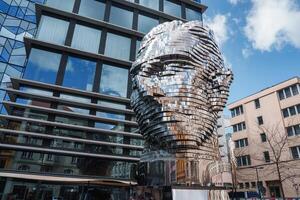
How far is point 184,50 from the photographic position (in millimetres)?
7406

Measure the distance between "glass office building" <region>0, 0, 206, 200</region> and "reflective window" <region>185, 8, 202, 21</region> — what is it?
8294mm

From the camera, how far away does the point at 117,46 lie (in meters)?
27.9

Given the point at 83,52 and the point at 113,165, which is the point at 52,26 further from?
the point at 113,165

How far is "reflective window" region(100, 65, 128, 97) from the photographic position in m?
25.3

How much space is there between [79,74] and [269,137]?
2749cm

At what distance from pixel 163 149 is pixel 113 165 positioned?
17.0 metres

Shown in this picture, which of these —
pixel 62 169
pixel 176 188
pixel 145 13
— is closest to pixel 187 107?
pixel 176 188

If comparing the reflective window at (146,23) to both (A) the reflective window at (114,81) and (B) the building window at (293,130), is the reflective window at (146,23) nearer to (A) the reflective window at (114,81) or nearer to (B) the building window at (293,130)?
(A) the reflective window at (114,81)

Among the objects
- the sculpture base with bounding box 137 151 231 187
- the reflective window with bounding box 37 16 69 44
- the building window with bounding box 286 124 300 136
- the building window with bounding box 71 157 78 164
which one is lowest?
the sculpture base with bounding box 137 151 231 187

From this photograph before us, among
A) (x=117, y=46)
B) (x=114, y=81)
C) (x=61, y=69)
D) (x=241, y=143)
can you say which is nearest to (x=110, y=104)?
(x=114, y=81)

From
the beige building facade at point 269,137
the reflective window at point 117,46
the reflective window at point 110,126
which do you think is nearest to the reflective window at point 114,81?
the reflective window at point 117,46

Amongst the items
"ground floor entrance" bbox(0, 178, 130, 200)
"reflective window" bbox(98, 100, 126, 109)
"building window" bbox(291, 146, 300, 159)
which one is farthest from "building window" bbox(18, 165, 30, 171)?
"building window" bbox(291, 146, 300, 159)

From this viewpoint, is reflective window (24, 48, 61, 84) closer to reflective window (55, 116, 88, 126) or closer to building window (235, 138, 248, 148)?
reflective window (55, 116, 88, 126)

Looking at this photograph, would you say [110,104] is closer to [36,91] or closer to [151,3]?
[36,91]
